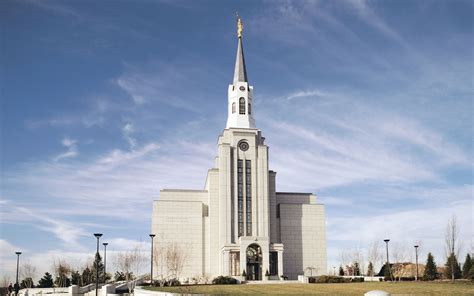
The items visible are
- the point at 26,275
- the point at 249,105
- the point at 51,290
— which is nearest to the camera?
the point at 51,290

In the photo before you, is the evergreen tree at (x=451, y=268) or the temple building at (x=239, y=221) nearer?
the evergreen tree at (x=451, y=268)

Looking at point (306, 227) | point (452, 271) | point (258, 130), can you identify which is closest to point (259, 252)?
point (306, 227)

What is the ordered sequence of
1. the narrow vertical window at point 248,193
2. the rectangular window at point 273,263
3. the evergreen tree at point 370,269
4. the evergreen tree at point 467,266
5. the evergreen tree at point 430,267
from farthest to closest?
the evergreen tree at point 370,269 → the narrow vertical window at point 248,193 → the rectangular window at point 273,263 → the evergreen tree at point 430,267 → the evergreen tree at point 467,266

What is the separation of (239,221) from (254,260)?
592cm

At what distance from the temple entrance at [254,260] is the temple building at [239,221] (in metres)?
0.13

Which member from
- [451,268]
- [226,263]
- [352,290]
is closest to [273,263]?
[226,263]

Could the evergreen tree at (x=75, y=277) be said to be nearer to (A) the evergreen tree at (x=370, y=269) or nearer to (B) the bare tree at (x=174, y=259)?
(B) the bare tree at (x=174, y=259)

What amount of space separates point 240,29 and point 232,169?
22.1 m

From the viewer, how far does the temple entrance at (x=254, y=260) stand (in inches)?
2662

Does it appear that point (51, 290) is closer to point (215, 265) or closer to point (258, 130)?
point (215, 265)

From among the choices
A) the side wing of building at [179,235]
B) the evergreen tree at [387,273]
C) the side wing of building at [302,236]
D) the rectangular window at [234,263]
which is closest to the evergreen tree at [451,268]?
the evergreen tree at [387,273]

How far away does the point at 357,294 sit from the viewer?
3178cm

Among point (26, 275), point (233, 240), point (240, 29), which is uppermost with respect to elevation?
point (240, 29)

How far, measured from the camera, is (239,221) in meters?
71.1
